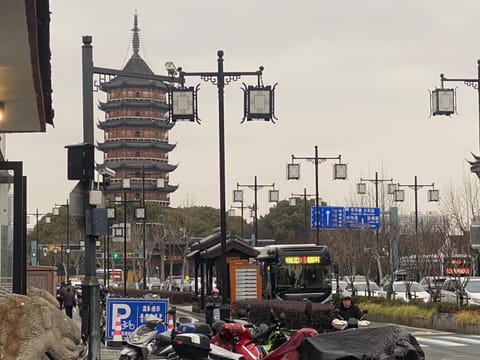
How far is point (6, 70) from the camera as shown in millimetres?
11680

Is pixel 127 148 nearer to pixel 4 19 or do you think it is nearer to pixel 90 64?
pixel 90 64

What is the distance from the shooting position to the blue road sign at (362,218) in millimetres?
54750

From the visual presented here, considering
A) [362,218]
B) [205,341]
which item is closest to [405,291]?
[362,218]

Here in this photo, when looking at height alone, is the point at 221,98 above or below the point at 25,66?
above

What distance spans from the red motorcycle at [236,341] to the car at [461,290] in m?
21.5

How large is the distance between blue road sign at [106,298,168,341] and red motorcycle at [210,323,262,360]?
7942 millimetres

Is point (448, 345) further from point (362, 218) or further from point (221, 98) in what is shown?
point (362, 218)

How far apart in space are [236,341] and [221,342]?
0.61 feet

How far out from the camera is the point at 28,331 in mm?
10953

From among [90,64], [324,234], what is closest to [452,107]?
[90,64]

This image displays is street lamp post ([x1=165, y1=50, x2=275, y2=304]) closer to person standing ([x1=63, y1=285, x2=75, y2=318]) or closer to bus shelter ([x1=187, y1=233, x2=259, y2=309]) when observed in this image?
bus shelter ([x1=187, y1=233, x2=259, y2=309])

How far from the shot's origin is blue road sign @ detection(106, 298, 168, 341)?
734 inches

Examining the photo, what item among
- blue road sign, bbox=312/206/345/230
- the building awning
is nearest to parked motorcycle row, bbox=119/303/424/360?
the building awning

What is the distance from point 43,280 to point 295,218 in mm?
63296
